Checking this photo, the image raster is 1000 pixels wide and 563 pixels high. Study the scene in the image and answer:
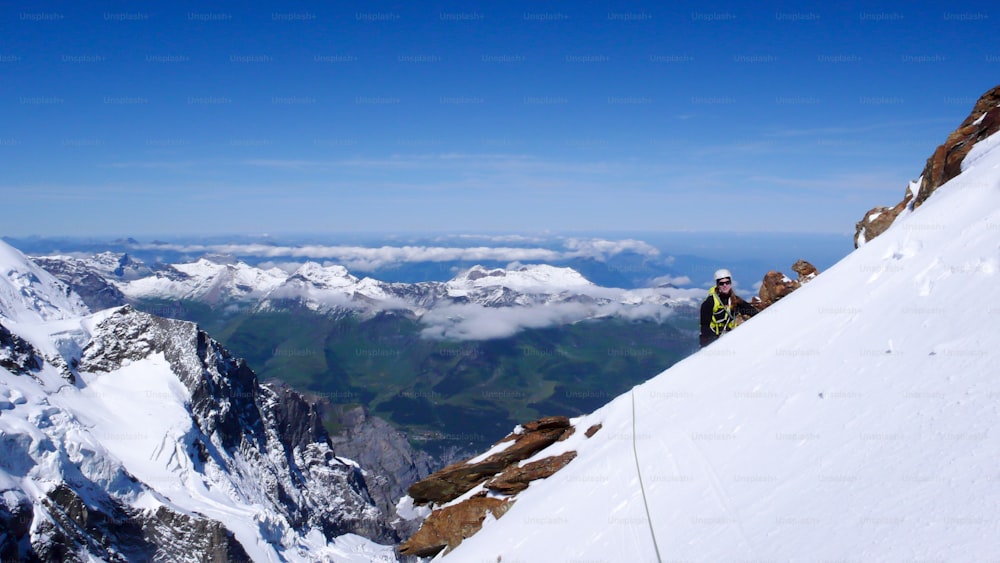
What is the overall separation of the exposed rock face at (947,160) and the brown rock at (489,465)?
16.6 meters

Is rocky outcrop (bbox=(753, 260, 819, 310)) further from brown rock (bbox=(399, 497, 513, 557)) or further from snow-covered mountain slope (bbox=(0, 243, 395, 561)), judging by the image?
snow-covered mountain slope (bbox=(0, 243, 395, 561))

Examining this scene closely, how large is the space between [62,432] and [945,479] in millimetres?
138783

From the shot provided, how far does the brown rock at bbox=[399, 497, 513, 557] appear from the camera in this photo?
708 inches

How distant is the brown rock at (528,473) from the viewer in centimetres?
1786

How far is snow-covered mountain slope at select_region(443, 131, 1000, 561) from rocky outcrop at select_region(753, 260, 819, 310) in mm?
7731

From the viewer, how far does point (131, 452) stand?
424 ft

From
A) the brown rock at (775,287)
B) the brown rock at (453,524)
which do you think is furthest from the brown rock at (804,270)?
the brown rock at (453,524)

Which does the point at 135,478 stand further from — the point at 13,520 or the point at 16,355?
the point at 16,355

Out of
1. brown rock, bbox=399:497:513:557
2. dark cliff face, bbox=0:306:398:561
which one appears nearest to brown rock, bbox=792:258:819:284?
brown rock, bbox=399:497:513:557

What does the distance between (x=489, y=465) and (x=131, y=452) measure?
470 feet

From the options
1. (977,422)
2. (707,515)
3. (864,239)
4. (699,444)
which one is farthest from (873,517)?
(864,239)

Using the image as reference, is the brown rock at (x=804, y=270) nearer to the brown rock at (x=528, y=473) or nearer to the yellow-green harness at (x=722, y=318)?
the yellow-green harness at (x=722, y=318)

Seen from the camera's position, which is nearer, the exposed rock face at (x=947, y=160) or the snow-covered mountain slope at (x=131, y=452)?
the exposed rock face at (x=947, y=160)

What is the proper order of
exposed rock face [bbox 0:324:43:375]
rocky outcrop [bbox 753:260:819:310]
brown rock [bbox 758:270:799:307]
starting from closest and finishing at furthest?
brown rock [bbox 758:270:799:307] → rocky outcrop [bbox 753:260:819:310] → exposed rock face [bbox 0:324:43:375]
